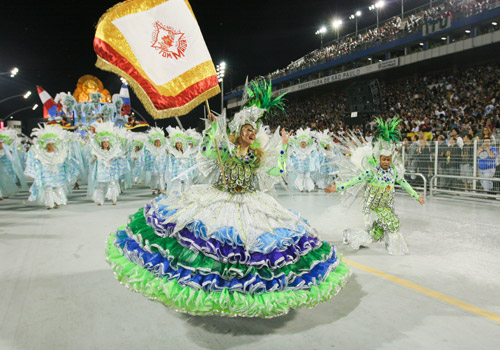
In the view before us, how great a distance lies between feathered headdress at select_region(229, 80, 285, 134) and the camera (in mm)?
3467

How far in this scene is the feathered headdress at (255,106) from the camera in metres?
3.47

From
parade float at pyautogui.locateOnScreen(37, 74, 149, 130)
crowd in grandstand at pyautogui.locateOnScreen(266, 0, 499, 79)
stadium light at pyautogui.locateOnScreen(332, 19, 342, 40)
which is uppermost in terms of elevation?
stadium light at pyautogui.locateOnScreen(332, 19, 342, 40)

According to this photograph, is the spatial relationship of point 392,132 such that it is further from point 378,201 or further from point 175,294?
point 175,294

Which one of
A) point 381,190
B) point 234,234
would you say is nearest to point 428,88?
point 381,190

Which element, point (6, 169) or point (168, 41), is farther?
point (6, 169)

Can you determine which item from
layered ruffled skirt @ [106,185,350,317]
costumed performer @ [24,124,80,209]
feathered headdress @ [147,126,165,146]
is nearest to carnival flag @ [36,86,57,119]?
feathered headdress @ [147,126,165,146]

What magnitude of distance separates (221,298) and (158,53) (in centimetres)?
202

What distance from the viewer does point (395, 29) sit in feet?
76.1

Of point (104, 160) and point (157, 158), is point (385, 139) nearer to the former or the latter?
point (104, 160)

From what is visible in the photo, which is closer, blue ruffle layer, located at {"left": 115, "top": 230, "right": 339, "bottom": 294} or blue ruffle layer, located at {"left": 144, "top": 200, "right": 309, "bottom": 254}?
blue ruffle layer, located at {"left": 115, "top": 230, "right": 339, "bottom": 294}

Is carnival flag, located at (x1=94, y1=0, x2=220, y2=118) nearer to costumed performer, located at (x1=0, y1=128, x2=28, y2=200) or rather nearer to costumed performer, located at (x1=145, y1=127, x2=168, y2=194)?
costumed performer, located at (x1=145, y1=127, x2=168, y2=194)

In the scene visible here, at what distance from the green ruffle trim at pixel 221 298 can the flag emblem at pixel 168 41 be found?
69.5 inches

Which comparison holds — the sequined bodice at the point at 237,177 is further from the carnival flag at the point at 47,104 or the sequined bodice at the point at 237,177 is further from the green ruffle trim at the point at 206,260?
the carnival flag at the point at 47,104

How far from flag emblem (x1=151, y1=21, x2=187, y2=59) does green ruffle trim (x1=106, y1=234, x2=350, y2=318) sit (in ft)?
5.79
